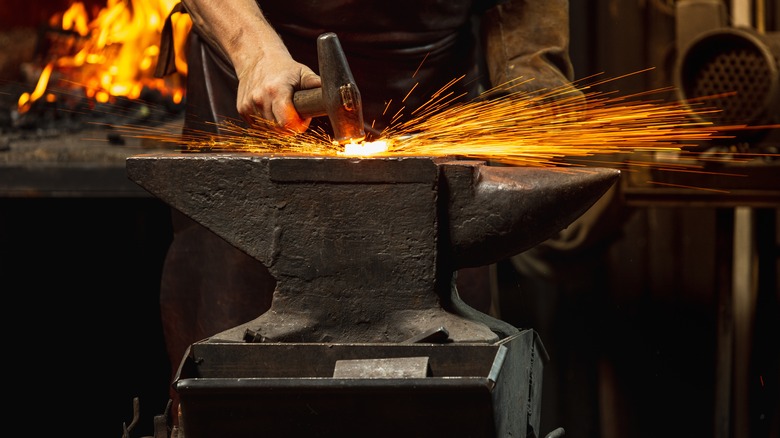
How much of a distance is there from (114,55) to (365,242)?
2731 mm

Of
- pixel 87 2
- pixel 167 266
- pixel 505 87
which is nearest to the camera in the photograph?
pixel 505 87

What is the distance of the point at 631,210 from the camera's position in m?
3.98

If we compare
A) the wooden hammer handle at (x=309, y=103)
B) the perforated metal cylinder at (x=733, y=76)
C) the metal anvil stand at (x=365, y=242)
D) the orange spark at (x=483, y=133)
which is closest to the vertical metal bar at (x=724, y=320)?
the perforated metal cylinder at (x=733, y=76)

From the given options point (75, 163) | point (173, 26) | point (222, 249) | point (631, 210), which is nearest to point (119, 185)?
point (75, 163)

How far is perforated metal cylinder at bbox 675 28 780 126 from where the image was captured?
300cm

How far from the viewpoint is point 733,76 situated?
3.12 meters

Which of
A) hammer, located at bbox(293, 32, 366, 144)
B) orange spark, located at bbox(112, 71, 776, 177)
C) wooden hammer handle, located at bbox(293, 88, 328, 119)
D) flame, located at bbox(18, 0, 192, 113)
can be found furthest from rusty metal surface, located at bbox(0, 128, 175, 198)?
hammer, located at bbox(293, 32, 366, 144)

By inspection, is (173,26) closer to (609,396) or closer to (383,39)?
(383,39)

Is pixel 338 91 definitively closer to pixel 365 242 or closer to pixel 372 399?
pixel 365 242

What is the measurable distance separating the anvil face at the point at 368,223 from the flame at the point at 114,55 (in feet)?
7.81

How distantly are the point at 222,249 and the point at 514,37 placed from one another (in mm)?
811

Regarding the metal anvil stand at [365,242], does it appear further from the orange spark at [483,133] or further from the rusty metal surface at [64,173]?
the rusty metal surface at [64,173]

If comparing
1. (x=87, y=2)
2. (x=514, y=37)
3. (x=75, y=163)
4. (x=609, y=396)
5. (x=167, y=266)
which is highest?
(x=87, y=2)

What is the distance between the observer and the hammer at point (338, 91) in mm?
1864
